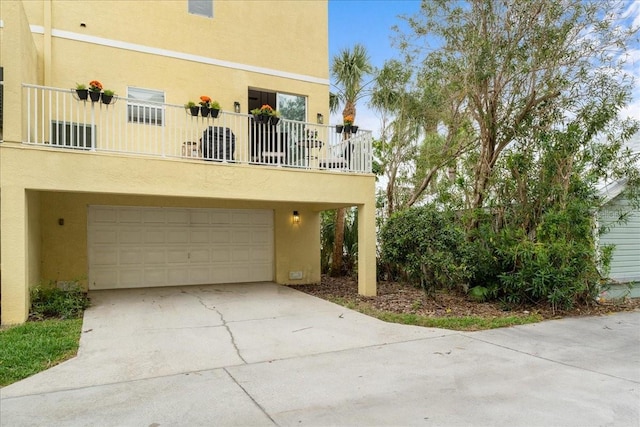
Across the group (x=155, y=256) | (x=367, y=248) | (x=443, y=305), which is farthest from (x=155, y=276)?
(x=443, y=305)

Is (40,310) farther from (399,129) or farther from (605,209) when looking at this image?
(605,209)

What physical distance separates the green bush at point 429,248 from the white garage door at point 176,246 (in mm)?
4294

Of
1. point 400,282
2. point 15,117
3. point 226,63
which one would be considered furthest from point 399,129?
point 15,117

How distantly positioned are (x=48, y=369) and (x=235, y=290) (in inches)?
214

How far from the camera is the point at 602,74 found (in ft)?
→ 28.4

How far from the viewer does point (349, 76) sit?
13656 millimetres

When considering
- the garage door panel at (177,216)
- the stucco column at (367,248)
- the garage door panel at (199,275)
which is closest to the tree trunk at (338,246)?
the stucco column at (367,248)

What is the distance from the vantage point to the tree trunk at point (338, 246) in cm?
1293

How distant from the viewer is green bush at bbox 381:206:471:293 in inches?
328

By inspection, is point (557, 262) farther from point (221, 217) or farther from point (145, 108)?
point (145, 108)

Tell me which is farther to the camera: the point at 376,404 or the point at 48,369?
the point at 48,369

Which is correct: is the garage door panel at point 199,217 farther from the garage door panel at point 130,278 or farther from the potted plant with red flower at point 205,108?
the potted plant with red flower at point 205,108

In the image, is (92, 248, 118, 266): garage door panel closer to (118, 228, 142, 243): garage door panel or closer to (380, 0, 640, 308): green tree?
(118, 228, 142, 243): garage door panel

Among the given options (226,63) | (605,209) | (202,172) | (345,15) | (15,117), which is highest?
(345,15)
